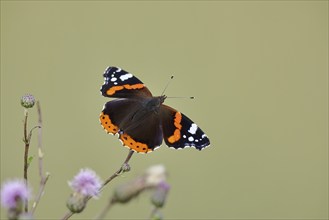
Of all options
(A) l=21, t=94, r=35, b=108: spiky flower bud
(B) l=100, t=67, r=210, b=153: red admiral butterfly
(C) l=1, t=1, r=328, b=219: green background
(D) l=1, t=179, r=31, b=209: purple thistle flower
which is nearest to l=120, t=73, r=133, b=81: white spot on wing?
(B) l=100, t=67, r=210, b=153: red admiral butterfly

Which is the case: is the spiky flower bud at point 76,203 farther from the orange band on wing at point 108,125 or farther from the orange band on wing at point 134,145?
the orange band on wing at point 108,125

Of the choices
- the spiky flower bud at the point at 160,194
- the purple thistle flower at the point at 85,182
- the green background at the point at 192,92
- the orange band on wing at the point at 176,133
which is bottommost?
the purple thistle flower at the point at 85,182

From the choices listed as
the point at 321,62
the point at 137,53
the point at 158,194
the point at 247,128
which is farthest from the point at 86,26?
the point at 158,194

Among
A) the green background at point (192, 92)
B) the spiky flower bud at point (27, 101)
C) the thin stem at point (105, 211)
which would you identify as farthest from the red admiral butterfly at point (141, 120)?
the green background at point (192, 92)

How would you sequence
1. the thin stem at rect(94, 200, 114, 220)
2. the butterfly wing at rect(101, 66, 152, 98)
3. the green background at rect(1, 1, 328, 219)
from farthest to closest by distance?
1. the green background at rect(1, 1, 328, 219)
2. the butterfly wing at rect(101, 66, 152, 98)
3. the thin stem at rect(94, 200, 114, 220)

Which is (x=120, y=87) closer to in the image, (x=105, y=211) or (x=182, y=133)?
(x=182, y=133)

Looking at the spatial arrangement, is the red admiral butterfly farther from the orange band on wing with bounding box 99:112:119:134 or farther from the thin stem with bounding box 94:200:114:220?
the thin stem with bounding box 94:200:114:220

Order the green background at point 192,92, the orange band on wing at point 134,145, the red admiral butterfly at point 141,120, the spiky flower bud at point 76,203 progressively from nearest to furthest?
the spiky flower bud at point 76,203 → the orange band on wing at point 134,145 → the red admiral butterfly at point 141,120 → the green background at point 192,92
